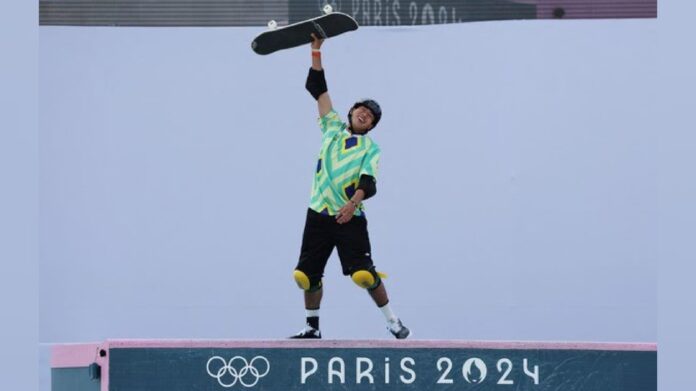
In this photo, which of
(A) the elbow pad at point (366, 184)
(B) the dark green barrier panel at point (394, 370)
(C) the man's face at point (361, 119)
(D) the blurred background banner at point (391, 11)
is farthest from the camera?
(D) the blurred background banner at point (391, 11)

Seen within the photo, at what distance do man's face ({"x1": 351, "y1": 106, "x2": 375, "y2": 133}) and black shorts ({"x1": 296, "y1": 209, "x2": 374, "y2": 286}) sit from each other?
0.36m

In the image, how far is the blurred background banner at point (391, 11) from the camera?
790 cm

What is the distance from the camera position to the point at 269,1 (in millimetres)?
7910

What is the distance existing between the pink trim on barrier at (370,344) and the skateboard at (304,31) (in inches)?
49.9

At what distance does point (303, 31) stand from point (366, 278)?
105cm

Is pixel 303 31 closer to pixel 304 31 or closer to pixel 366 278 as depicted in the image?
pixel 304 31

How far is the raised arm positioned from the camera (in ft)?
19.7

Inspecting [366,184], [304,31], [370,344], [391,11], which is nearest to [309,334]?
[370,344]

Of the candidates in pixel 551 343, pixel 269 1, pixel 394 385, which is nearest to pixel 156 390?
pixel 394 385

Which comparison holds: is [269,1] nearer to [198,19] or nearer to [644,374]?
[198,19]

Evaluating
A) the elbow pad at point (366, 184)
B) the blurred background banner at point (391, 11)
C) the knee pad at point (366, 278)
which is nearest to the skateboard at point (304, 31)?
the elbow pad at point (366, 184)

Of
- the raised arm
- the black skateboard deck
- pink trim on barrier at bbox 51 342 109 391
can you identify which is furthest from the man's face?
pink trim on barrier at bbox 51 342 109 391

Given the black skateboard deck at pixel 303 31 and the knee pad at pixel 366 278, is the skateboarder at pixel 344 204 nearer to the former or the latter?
the knee pad at pixel 366 278

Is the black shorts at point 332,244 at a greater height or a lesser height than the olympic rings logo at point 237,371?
greater
